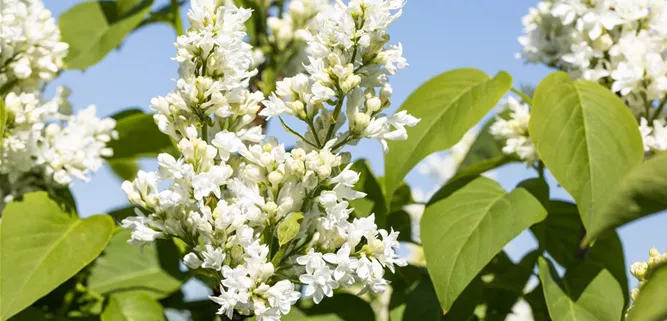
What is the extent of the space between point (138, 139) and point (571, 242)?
2.75 feet

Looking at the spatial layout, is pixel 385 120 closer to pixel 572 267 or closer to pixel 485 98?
pixel 485 98

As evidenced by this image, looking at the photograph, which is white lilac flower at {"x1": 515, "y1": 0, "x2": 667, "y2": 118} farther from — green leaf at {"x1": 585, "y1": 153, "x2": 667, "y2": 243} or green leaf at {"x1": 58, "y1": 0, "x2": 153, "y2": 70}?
green leaf at {"x1": 58, "y1": 0, "x2": 153, "y2": 70}

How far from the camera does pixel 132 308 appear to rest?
1362mm

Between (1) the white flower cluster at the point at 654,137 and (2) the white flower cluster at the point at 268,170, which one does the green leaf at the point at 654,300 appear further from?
(1) the white flower cluster at the point at 654,137

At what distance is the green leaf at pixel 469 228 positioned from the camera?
113 cm

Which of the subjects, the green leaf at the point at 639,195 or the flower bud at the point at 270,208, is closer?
the green leaf at the point at 639,195

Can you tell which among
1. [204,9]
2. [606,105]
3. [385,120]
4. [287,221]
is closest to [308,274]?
[287,221]

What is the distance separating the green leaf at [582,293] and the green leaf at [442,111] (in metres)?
0.25

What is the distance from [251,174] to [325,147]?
9cm

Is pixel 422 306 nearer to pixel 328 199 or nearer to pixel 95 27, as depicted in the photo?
pixel 328 199

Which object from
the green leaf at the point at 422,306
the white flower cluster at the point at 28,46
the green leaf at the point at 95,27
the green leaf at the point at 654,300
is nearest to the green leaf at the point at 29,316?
the white flower cluster at the point at 28,46

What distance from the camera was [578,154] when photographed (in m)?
1.27

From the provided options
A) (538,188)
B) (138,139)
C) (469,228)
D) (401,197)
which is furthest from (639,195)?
(138,139)

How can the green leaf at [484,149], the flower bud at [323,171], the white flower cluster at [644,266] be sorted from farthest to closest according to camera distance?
1. the green leaf at [484,149]
2. the white flower cluster at [644,266]
3. the flower bud at [323,171]
